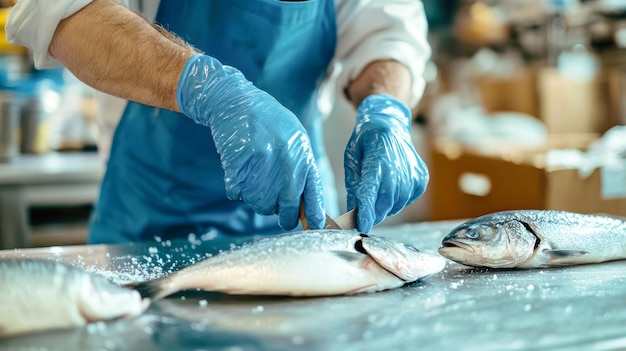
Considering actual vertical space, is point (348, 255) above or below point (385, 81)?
below

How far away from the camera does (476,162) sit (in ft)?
12.4

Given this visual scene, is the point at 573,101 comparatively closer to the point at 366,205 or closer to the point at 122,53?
the point at 366,205

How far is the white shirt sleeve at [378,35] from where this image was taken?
2.07 meters

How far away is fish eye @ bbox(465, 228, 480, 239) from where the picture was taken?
4.65ft

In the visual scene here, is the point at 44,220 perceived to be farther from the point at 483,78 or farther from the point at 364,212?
the point at 483,78

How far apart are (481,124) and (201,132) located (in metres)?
3.03

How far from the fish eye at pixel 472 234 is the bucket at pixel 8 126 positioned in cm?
260

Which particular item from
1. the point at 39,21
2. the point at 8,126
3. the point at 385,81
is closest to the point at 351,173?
the point at 385,81

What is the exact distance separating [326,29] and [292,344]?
4.03ft

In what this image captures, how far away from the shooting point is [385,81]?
79.4 inches

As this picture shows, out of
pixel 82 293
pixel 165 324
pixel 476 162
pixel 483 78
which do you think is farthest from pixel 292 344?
pixel 483 78

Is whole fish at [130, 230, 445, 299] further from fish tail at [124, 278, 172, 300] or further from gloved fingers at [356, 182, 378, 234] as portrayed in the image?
gloved fingers at [356, 182, 378, 234]

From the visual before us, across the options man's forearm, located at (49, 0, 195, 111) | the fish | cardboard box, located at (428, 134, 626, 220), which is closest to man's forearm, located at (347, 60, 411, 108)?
man's forearm, located at (49, 0, 195, 111)

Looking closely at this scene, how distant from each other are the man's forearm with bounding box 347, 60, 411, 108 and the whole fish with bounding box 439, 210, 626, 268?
25.3 inches
